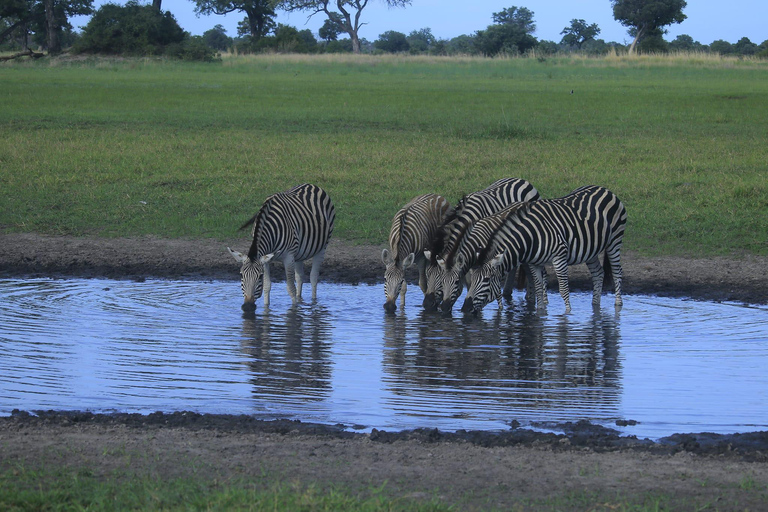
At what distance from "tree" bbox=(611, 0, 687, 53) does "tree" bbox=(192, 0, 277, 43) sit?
88.2ft

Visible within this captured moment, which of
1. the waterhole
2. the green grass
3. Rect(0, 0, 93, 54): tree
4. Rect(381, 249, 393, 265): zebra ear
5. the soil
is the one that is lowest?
the waterhole

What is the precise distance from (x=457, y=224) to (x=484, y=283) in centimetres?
85

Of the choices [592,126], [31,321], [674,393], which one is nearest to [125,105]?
Answer: [592,126]

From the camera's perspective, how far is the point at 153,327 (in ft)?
30.8

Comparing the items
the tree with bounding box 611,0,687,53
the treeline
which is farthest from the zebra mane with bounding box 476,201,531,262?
the tree with bounding box 611,0,687,53

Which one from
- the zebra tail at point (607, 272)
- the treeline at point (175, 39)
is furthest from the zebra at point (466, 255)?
the treeline at point (175, 39)

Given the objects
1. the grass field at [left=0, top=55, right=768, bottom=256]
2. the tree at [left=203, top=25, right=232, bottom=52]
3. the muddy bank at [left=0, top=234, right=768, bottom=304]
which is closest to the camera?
the muddy bank at [left=0, top=234, right=768, bottom=304]

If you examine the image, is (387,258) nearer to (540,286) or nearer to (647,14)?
(540,286)

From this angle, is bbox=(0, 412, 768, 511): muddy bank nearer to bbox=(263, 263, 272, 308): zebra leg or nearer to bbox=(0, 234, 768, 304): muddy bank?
bbox=(263, 263, 272, 308): zebra leg

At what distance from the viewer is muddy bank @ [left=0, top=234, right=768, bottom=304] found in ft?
37.9

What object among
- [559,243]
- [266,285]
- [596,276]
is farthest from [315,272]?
[596,276]

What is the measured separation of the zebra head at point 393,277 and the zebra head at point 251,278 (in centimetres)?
125

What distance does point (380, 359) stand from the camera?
8336mm

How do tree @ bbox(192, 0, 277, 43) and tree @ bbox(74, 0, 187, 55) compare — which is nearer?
tree @ bbox(74, 0, 187, 55)
